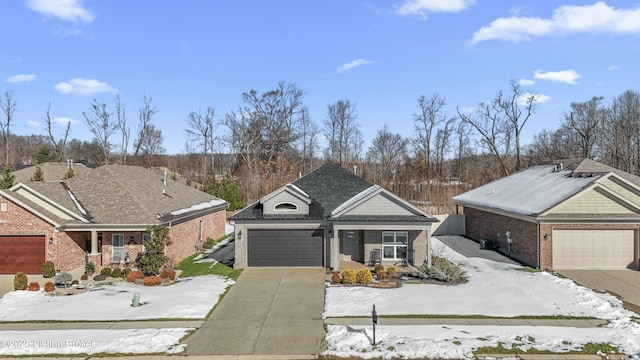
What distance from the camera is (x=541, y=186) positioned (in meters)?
23.5

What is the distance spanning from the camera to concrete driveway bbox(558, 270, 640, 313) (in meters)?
14.8

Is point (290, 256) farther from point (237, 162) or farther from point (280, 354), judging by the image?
point (237, 162)

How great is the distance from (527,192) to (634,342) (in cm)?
1378

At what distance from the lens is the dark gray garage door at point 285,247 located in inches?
808

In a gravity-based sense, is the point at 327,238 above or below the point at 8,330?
above

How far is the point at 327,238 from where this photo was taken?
20.4 metres

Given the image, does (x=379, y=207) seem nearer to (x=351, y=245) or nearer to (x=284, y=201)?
(x=351, y=245)

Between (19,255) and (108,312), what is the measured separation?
903 cm

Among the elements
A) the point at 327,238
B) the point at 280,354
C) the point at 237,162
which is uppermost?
the point at 237,162

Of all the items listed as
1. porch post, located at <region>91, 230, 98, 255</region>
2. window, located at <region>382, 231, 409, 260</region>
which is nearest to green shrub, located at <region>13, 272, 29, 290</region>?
porch post, located at <region>91, 230, 98, 255</region>

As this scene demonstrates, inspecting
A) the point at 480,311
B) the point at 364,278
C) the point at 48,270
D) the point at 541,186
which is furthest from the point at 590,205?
the point at 48,270

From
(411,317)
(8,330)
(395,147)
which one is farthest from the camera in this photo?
(395,147)

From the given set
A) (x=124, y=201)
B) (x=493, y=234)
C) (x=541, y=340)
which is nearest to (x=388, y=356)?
(x=541, y=340)

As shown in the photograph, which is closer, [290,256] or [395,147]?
[290,256]
